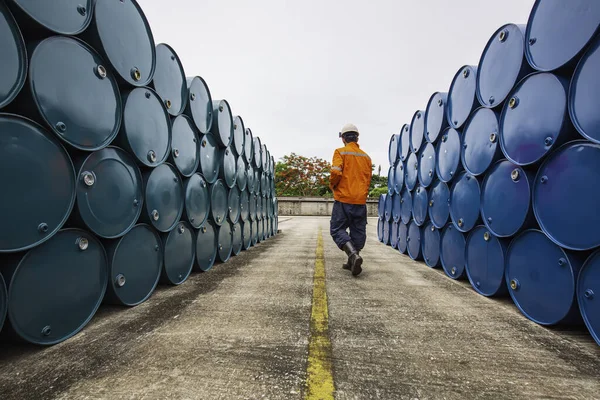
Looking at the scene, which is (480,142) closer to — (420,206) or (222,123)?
(420,206)

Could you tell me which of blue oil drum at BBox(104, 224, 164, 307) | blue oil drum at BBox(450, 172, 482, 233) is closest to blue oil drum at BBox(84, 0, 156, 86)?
blue oil drum at BBox(104, 224, 164, 307)

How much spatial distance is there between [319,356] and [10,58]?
2516 millimetres

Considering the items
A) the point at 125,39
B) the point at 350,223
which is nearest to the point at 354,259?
the point at 350,223

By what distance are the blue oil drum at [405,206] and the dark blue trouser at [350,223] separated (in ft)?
5.44

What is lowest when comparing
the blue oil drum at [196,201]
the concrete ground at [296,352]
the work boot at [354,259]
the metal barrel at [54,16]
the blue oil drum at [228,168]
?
the concrete ground at [296,352]

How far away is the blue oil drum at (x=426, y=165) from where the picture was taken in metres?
4.47

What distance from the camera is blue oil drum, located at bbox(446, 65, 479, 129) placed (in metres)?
3.44

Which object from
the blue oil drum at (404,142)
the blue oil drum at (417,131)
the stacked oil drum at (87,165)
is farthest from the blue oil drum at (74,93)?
the blue oil drum at (404,142)

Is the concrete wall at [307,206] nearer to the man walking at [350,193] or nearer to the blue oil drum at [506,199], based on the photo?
the man walking at [350,193]

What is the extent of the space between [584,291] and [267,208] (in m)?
6.80

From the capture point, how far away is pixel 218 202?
4.39 metres

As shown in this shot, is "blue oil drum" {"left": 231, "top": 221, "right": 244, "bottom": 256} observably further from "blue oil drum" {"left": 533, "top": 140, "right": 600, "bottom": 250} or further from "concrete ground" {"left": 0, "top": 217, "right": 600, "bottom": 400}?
"blue oil drum" {"left": 533, "top": 140, "right": 600, "bottom": 250}

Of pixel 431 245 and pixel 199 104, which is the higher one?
pixel 199 104

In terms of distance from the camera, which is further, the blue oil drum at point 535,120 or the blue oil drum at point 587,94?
the blue oil drum at point 535,120
